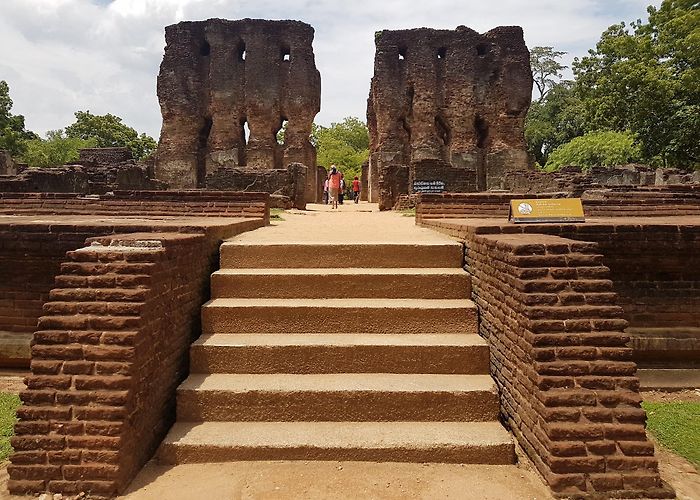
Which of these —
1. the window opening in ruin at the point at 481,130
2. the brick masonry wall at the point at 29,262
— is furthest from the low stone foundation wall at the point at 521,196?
the window opening in ruin at the point at 481,130

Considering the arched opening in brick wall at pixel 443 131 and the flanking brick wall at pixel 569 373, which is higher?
the arched opening in brick wall at pixel 443 131

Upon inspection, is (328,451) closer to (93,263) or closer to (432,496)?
(432,496)

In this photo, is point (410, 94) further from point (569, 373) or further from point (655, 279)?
point (569, 373)

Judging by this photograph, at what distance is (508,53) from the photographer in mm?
21922

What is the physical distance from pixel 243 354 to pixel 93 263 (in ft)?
3.87

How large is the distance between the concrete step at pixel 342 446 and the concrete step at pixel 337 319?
895 millimetres

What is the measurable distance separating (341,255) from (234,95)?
2040cm

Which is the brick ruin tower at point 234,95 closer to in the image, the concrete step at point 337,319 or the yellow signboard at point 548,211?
the yellow signboard at point 548,211

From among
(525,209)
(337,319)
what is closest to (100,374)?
(337,319)

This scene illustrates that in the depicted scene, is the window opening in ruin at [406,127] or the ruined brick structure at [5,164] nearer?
the ruined brick structure at [5,164]

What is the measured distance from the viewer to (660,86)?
1792 cm

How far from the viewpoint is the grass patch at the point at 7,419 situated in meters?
2.88

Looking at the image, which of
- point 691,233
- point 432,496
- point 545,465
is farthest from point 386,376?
point 691,233

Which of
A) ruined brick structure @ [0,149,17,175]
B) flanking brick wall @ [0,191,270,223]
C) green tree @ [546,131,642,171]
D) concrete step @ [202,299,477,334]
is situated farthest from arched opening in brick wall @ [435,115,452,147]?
concrete step @ [202,299,477,334]
